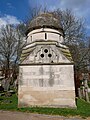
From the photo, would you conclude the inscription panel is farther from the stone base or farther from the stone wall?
the stone base

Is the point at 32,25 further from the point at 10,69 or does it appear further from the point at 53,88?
the point at 10,69

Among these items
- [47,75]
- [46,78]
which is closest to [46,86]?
[46,78]

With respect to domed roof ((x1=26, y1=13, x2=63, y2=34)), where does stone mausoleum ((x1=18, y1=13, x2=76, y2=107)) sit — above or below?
below

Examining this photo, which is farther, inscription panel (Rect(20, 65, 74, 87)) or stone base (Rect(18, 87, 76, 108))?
inscription panel (Rect(20, 65, 74, 87))

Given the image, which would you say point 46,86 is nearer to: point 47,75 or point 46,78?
point 46,78

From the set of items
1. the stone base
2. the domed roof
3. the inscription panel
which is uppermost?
the domed roof

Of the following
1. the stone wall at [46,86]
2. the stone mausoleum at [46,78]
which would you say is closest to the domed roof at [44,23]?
the stone mausoleum at [46,78]

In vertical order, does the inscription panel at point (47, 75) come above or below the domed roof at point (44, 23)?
below

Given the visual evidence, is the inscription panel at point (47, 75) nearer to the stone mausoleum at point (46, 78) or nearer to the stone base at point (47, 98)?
the stone mausoleum at point (46, 78)

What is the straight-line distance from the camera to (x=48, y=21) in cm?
2030

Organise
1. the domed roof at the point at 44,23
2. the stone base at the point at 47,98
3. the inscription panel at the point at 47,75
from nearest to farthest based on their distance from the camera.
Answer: the stone base at the point at 47,98, the inscription panel at the point at 47,75, the domed roof at the point at 44,23

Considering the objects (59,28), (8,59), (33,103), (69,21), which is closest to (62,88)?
(33,103)

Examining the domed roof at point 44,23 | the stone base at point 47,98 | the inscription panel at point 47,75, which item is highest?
the domed roof at point 44,23

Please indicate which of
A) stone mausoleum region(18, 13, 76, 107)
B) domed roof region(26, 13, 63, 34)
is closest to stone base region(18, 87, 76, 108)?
stone mausoleum region(18, 13, 76, 107)
